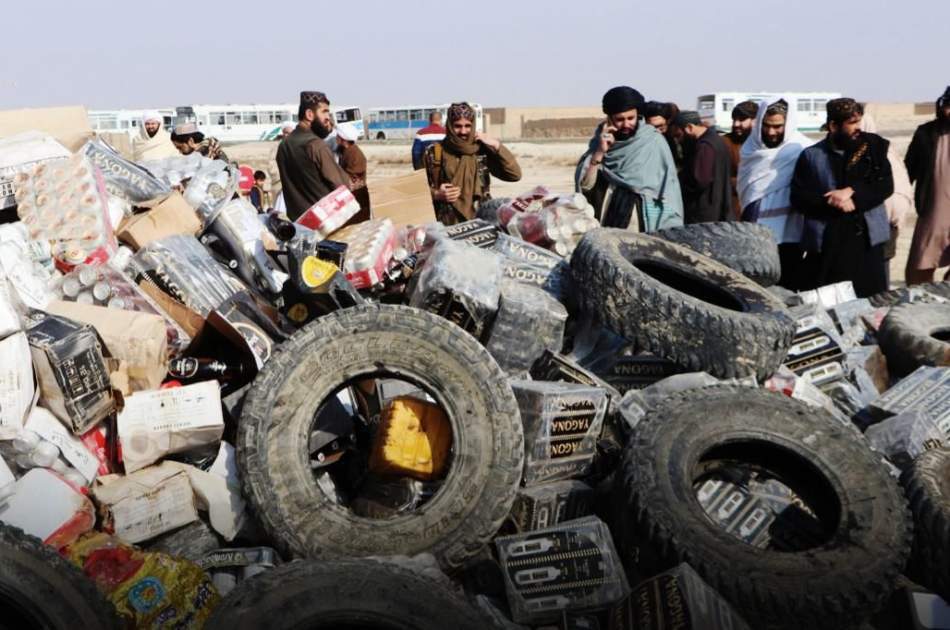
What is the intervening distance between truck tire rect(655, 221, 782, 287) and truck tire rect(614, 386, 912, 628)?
1666mm

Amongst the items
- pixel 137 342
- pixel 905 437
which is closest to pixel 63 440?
pixel 137 342

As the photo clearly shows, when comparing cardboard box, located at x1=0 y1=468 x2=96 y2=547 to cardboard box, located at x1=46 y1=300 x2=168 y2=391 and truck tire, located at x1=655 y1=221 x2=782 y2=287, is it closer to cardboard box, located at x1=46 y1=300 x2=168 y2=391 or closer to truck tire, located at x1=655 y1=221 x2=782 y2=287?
cardboard box, located at x1=46 y1=300 x2=168 y2=391

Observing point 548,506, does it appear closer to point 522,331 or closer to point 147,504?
point 522,331

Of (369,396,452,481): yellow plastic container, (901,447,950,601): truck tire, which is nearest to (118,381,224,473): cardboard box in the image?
(369,396,452,481): yellow plastic container

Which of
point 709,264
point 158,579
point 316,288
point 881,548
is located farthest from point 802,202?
point 158,579

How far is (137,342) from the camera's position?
3.63 meters

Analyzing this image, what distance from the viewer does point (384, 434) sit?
326 cm

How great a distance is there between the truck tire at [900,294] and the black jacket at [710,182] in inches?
46.5

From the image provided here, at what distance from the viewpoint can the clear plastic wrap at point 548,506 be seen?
3.25 meters

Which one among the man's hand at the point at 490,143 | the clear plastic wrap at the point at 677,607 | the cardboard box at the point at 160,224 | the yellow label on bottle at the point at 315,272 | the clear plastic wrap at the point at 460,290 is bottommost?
the clear plastic wrap at the point at 677,607

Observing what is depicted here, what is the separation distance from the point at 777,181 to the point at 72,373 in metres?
4.82

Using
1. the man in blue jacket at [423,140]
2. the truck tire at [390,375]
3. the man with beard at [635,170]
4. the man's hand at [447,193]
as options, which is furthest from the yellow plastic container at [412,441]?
the man in blue jacket at [423,140]

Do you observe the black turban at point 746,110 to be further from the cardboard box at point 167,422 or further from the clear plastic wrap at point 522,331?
the cardboard box at point 167,422

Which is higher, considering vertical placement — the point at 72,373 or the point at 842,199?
the point at 842,199
